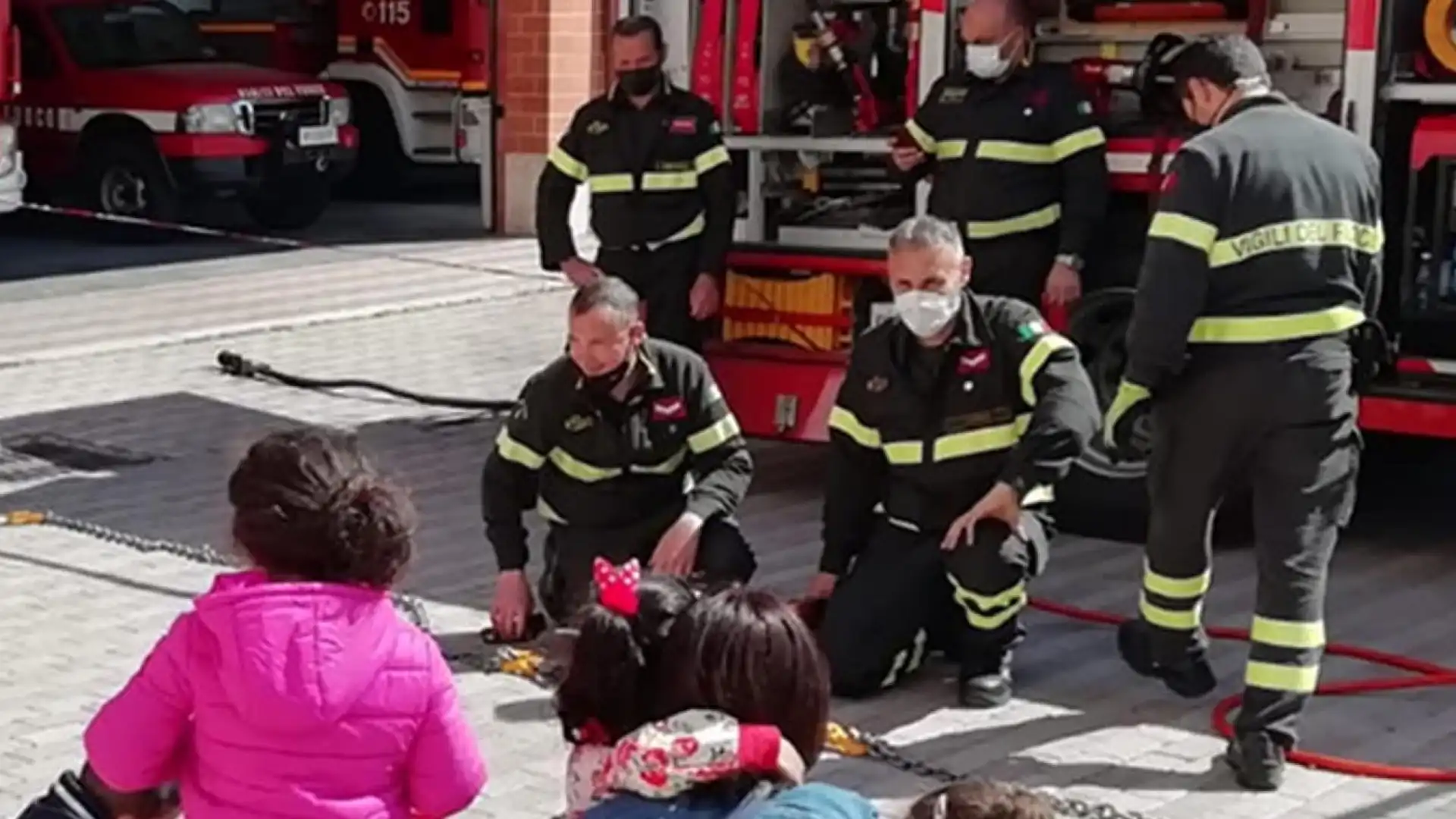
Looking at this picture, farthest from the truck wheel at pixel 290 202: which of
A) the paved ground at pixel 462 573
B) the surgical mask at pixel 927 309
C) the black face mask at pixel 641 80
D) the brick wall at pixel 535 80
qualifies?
the surgical mask at pixel 927 309

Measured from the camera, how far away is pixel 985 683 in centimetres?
586

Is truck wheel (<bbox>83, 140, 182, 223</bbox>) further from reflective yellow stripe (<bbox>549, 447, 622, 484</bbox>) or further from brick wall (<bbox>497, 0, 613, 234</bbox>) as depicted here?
reflective yellow stripe (<bbox>549, 447, 622, 484</bbox>)

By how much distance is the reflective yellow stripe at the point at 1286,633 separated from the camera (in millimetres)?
5199

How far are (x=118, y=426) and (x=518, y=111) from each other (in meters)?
7.41

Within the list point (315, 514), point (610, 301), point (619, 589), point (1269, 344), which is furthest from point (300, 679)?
point (1269, 344)

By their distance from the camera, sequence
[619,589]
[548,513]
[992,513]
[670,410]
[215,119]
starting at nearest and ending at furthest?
1. [619,589]
2. [992,513]
3. [670,410]
4. [548,513]
5. [215,119]

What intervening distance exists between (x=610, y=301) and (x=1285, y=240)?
5.20 feet

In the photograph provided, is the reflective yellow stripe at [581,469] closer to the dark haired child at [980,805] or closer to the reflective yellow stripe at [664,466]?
the reflective yellow stripe at [664,466]

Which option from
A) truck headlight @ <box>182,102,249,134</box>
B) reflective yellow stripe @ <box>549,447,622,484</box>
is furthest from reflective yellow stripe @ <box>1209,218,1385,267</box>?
truck headlight @ <box>182,102,249,134</box>

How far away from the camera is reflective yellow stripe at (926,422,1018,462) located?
590 centimetres

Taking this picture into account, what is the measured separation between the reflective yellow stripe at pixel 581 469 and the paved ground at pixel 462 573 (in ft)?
1.85

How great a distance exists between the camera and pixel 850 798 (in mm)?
2543

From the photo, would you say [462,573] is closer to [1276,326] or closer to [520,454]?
[520,454]

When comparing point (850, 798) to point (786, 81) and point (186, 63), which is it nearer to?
point (786, 81)
